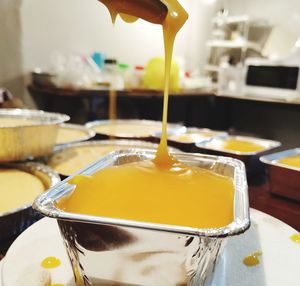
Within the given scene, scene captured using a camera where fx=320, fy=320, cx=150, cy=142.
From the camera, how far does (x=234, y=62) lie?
4.57m

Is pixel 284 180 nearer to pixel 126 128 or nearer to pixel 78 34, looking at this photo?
pixel 126 128

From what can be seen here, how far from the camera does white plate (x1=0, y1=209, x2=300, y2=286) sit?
0.61m

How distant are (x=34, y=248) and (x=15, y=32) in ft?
9.10

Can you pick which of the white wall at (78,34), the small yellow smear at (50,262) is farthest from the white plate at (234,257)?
the white wall at (78,34)

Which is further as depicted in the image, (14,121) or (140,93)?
(140,93)

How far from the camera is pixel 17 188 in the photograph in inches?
37.8

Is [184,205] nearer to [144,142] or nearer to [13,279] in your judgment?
[13,279]

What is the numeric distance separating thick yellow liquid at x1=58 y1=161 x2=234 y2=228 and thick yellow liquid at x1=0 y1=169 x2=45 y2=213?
0.31 metres

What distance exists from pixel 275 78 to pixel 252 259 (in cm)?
323

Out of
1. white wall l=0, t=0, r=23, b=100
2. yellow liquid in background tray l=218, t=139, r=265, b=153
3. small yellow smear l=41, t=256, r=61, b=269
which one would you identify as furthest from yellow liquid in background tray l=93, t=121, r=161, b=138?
white wall l=0, t=0, r=23, b=100

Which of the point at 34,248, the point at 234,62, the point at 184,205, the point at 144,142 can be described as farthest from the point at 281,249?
the point at 234,62

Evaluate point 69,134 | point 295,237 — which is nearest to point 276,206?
point 295,237

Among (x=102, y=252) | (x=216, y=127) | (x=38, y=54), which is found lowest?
(x=216, y=127)

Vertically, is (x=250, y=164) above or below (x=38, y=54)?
below
